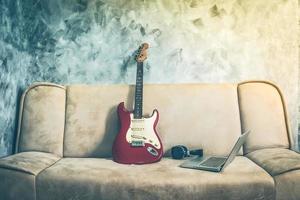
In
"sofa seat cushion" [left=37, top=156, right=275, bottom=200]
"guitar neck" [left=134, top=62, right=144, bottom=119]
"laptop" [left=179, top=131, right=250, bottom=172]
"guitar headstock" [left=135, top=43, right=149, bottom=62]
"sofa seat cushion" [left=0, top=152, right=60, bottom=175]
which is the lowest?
"sofa seat cushion" [left=37, top=156, right=275, bottom=200]

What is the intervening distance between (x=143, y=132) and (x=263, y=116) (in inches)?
30.8

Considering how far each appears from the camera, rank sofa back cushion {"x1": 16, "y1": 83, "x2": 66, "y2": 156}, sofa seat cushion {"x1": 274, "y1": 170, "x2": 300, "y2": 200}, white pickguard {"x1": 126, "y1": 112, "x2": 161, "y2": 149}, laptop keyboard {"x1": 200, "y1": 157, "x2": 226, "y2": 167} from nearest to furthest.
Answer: sofa seat cushion {"x1": 274, "y1": 170, "x2": 300, "y2": 200}
laptop keyboard {"x1": 200, "y1": 157, "x2": 226, "y2": 167}
white pickguard {"x1": 126, "y1": 112, "x2": 161, "y2": 149}
sofa back cushion {"x1": 16, "y1": 83, "x2": 66, "y2": 156}

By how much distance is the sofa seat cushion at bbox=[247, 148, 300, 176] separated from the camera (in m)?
1.67

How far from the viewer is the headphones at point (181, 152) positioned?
2.10 metres

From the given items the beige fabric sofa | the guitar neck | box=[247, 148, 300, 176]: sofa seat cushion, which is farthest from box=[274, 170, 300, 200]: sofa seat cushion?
the guitar neck

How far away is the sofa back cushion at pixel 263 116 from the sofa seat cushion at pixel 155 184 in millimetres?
463

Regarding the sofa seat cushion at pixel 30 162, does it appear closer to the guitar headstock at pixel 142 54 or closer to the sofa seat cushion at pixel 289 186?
the guitar headstock at pixel 142 54

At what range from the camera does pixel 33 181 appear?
1697mm

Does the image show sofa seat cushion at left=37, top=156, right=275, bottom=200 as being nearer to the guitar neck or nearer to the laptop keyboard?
the laptop keyboard

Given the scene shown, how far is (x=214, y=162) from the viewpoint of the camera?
1912 millimetres

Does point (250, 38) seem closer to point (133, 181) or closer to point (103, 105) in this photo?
point (103, 105)

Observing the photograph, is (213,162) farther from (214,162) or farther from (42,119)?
(42,119)

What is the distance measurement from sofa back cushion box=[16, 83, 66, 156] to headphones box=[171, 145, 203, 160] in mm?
726

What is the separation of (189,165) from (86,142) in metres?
0.74
